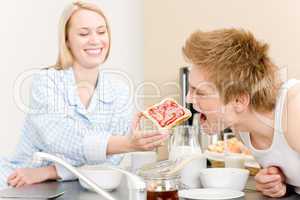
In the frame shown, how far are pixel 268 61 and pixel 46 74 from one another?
0.77 metres

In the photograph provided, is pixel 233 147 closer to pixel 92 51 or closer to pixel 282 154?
pixel 282 154

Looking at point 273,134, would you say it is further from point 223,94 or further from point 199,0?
point 199,0

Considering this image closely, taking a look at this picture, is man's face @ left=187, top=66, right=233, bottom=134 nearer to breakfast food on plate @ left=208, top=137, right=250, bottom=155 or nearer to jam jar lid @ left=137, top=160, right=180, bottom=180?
breakfast food on plate @ left=208, top=137, right=250, bottom=155

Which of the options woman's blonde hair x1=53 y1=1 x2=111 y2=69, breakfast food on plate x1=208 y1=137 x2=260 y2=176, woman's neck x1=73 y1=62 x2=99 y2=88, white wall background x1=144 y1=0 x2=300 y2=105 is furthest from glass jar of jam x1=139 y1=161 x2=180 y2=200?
white wall background x1=144 y1=0 x2=300 y2=105

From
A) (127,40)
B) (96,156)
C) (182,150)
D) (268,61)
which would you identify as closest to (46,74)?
(96,156)

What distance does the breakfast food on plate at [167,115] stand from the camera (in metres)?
1.44

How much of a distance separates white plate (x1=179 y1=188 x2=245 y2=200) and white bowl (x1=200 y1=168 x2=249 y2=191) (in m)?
0.05

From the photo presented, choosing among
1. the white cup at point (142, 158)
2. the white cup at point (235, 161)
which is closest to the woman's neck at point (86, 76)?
the white cup at point (142, 158)

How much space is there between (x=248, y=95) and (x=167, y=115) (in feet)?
0.79

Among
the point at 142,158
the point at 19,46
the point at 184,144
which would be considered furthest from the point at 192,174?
the point at 19,46

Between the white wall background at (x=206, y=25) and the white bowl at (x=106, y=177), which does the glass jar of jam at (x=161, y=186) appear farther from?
the white wall background at (x=206, y=25)

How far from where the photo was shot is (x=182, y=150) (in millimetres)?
1447

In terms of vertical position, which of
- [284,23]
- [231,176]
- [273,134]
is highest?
[284,23]

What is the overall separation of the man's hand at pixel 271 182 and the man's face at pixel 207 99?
0.70 feet
